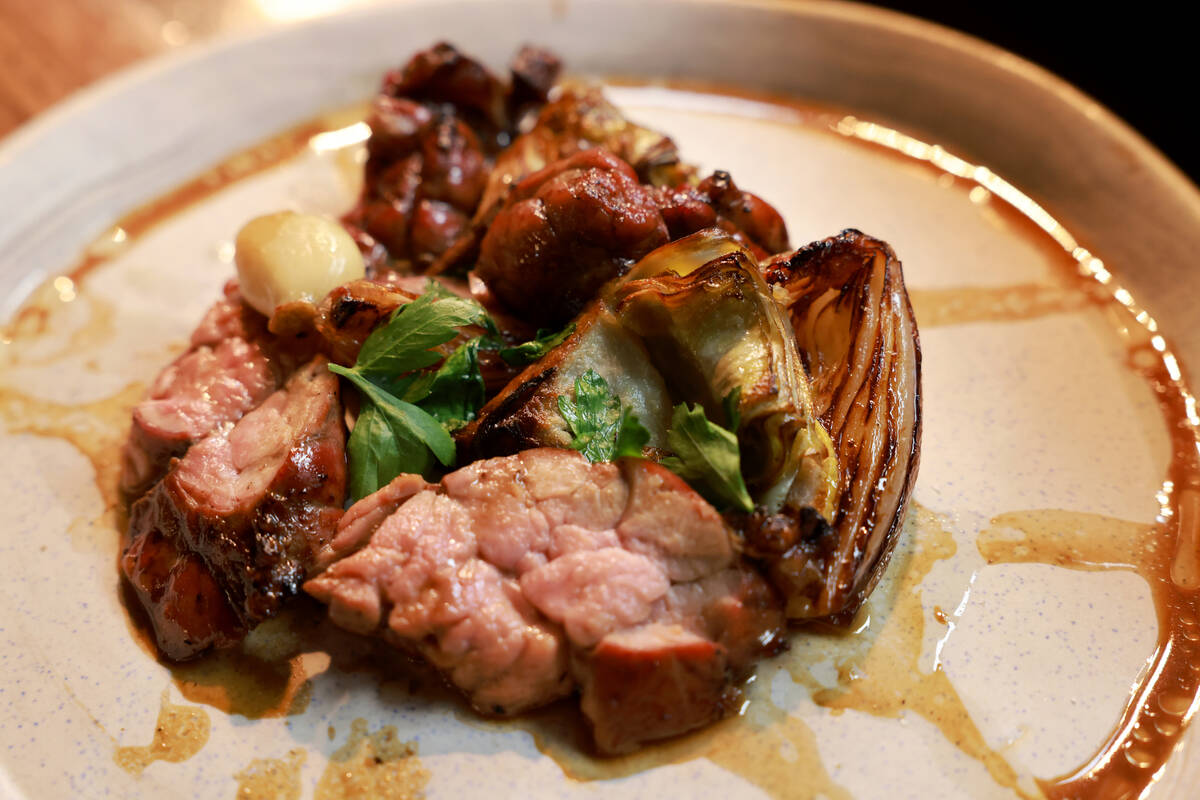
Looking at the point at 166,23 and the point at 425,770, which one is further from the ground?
the point at 166,23

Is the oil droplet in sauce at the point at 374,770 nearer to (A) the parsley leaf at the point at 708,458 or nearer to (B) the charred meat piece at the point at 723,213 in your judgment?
(A) the parsley leaf at the point at 708,458

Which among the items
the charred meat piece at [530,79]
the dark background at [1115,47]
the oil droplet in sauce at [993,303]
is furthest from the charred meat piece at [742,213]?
the dark background at [1115,47]

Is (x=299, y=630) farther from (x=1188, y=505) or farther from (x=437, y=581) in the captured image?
(x=1188, y=505)

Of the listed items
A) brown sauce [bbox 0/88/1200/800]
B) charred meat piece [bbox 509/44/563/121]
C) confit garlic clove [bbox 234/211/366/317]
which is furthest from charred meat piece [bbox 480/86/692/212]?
brown sauce [bbox 0/88/1200/800]

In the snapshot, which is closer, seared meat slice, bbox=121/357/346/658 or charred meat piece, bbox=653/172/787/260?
seared meat slice, bbox=121/357/346/658

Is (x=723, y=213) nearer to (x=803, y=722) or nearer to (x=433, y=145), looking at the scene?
(x=433, y=145)

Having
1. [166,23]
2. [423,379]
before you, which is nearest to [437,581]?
[423,379]

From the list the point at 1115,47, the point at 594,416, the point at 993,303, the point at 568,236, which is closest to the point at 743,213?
the point at 568,236

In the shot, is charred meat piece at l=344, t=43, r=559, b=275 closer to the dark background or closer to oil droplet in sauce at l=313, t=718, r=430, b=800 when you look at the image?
oil droplet in sauce at l=313, t=718, r=430, b=800
